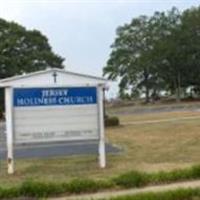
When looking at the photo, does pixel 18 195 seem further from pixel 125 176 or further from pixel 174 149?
pixel 174 149

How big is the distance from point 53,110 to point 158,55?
6822 centimetres

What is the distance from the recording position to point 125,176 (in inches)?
458

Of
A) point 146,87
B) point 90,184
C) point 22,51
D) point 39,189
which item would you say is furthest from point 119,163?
point 146,87

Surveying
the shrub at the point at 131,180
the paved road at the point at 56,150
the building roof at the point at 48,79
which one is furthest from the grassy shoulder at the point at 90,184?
the paved road at the point at 56,150

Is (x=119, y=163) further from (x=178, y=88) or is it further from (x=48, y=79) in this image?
(x=178, y=88)

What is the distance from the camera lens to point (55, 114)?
1486 cm

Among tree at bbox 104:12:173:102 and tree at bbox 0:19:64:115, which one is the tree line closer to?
tree at bbox 104:12:173:102

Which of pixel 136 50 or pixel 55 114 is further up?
pixel 136 50

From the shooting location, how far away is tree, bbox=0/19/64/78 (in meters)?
68.1

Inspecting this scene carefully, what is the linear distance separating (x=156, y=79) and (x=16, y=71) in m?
24.9

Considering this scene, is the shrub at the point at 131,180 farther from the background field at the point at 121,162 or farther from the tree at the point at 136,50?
the tree at the point at 136,50

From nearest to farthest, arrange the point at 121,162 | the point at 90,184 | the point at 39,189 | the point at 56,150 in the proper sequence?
the point at 39,189
the point at 90,184
the point at 121,162
the point at 56,150

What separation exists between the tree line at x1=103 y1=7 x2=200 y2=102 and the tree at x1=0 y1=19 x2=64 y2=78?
1333 centimetres

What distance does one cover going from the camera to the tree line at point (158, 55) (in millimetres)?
82375
